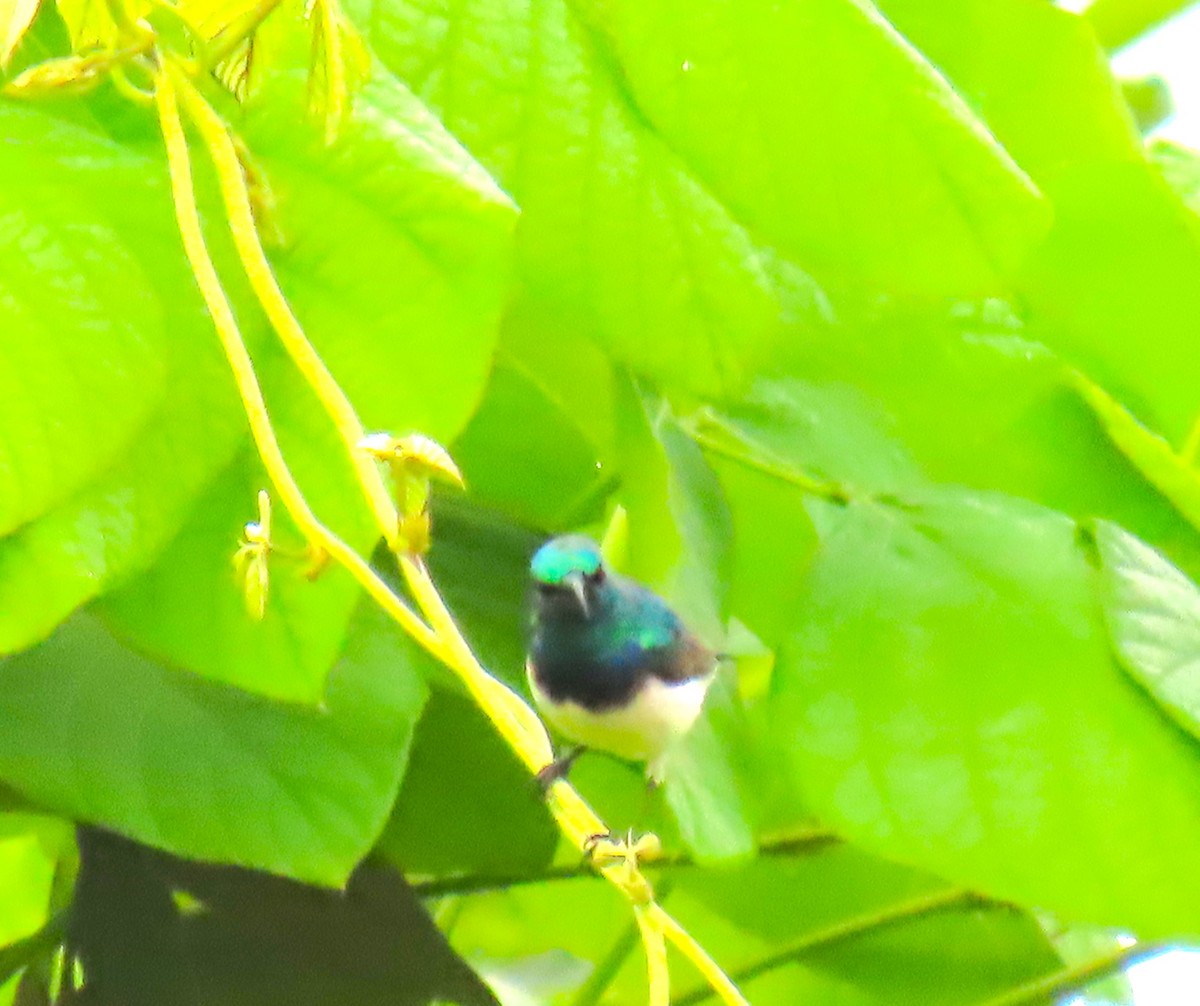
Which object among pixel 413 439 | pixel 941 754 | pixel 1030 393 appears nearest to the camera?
pixel 413 439

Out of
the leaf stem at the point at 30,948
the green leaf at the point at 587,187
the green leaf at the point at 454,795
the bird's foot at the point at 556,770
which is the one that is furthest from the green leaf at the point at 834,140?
the leaf stem at the point at 30,948

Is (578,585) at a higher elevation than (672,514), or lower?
lower

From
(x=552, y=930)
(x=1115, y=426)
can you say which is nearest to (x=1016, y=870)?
(x=1115, y=426)

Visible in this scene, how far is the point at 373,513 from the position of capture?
0.36 m

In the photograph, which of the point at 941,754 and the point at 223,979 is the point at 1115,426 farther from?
the point at 223,979

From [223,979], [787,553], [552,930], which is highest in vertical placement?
[787,553]

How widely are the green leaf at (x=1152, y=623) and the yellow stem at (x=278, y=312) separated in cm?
22

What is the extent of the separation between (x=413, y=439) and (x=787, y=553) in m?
0.25

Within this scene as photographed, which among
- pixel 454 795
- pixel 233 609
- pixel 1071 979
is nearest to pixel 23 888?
pixel 454 795

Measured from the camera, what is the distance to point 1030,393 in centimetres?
53

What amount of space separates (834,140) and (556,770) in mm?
177

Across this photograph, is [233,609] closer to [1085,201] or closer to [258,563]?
[258,563]

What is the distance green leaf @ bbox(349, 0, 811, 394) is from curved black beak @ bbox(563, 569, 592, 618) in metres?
0.24

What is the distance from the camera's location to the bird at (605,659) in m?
0.64
